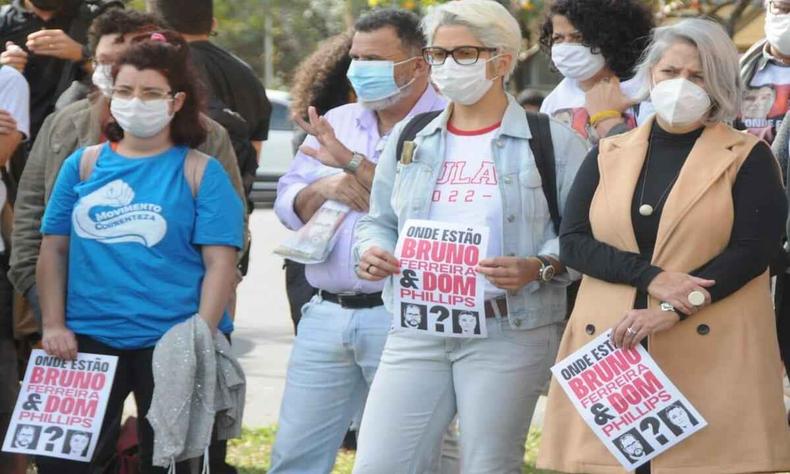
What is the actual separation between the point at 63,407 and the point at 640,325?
2.07 meters

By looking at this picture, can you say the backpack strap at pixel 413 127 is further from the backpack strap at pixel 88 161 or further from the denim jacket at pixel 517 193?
the backpack strap at pixel 88 161

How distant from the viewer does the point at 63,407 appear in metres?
5.55

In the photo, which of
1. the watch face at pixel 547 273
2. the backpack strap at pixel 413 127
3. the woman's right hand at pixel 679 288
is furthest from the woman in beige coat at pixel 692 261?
the backpack strap at pixel 413 127

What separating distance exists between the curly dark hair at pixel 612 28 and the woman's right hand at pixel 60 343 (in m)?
2.31

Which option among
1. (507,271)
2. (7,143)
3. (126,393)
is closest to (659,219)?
(507,271)

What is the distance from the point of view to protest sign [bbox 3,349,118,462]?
18.0ft

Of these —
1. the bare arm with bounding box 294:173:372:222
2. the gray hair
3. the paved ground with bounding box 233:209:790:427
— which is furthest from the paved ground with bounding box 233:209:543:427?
the gray hair

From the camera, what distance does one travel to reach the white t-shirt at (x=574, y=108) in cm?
597

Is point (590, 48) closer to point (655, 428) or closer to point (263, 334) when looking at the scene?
point (655, 428)

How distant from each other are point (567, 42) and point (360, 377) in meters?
1.58

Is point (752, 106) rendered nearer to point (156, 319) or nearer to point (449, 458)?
point (449, 458)

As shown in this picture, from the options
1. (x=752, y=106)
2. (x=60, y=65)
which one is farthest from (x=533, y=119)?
(x=60, y=65)

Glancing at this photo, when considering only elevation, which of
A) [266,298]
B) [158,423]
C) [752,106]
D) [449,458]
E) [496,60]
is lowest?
[266,298]

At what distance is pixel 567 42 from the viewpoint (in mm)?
6316
